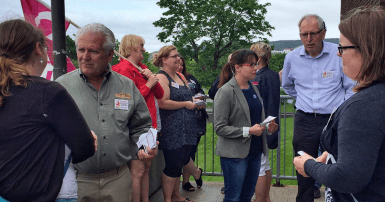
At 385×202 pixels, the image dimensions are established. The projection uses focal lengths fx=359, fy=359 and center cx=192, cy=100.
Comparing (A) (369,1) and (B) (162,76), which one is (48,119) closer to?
(B) (162,76)

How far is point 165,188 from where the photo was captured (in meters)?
4.91

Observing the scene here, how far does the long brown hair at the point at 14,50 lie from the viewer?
176cm

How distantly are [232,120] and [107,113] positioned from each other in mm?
1576

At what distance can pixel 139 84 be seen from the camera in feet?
14.2

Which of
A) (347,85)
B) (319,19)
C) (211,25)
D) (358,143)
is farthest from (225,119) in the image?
(211,25)

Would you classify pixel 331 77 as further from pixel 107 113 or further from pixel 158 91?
pixel 107 113

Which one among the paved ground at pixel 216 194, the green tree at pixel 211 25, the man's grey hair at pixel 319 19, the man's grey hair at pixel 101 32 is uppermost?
the green tree at pixel 211 25

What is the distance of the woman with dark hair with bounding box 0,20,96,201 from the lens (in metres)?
1.75

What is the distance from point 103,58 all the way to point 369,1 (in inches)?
148

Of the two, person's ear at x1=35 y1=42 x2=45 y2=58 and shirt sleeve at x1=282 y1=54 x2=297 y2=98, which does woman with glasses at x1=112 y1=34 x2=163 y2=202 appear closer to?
shirt sleeve at x1=282 y1=54 x2=297 y2=98

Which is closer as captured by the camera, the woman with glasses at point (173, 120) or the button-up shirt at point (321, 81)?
the button-up shirt at point (321, 81)

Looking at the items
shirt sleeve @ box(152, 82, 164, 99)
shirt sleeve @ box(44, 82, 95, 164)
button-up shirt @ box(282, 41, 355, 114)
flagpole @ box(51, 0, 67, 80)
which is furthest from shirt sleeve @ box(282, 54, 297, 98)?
shirt sleeve @ box(44, 82, 95, 164)

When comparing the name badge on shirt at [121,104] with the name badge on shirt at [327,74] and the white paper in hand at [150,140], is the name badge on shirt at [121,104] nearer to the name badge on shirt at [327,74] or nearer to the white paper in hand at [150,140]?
the white paper in hand at [150,140]

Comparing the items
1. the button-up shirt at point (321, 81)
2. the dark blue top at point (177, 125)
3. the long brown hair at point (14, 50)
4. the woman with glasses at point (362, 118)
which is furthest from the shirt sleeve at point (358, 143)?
the dark blue top at point (177, 125)
